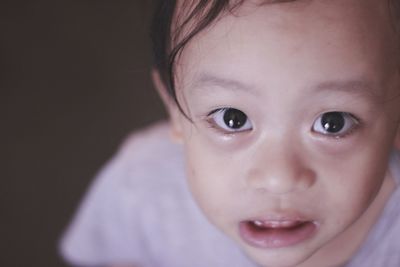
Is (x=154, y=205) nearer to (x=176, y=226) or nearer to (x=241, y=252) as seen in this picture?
(x=176, y=226)

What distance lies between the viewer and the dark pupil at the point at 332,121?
1.86ft

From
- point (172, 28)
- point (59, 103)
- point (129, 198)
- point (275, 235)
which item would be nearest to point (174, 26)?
point (172, 28)

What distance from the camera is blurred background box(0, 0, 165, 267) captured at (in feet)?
3.83

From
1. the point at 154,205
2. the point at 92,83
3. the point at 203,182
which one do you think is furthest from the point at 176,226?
the point at 92,83

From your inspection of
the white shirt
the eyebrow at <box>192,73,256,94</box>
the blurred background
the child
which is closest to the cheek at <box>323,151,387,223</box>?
the child

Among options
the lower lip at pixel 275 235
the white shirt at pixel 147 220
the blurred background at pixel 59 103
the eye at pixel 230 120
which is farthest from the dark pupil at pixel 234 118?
the blurred background at pixel 59 103

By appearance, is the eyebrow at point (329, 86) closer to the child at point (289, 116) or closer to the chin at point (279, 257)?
the child at point (289, 116)

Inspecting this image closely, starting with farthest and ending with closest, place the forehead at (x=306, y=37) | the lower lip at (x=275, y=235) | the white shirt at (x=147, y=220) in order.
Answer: the white shirt at (x=147, y=220) < the lower lip at (x=275, y=235) < the forehead at (x=306, y=37)

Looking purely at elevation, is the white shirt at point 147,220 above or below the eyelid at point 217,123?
below

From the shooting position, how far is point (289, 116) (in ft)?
1.77

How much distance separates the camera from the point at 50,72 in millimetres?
1279

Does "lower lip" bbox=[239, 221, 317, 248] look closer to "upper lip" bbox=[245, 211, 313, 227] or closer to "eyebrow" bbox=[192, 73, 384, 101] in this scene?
"upper lip" bbox=[245, 211, 313, 227]

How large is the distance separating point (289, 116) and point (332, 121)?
0.05m

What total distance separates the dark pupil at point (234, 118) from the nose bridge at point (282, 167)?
3 centimetres
